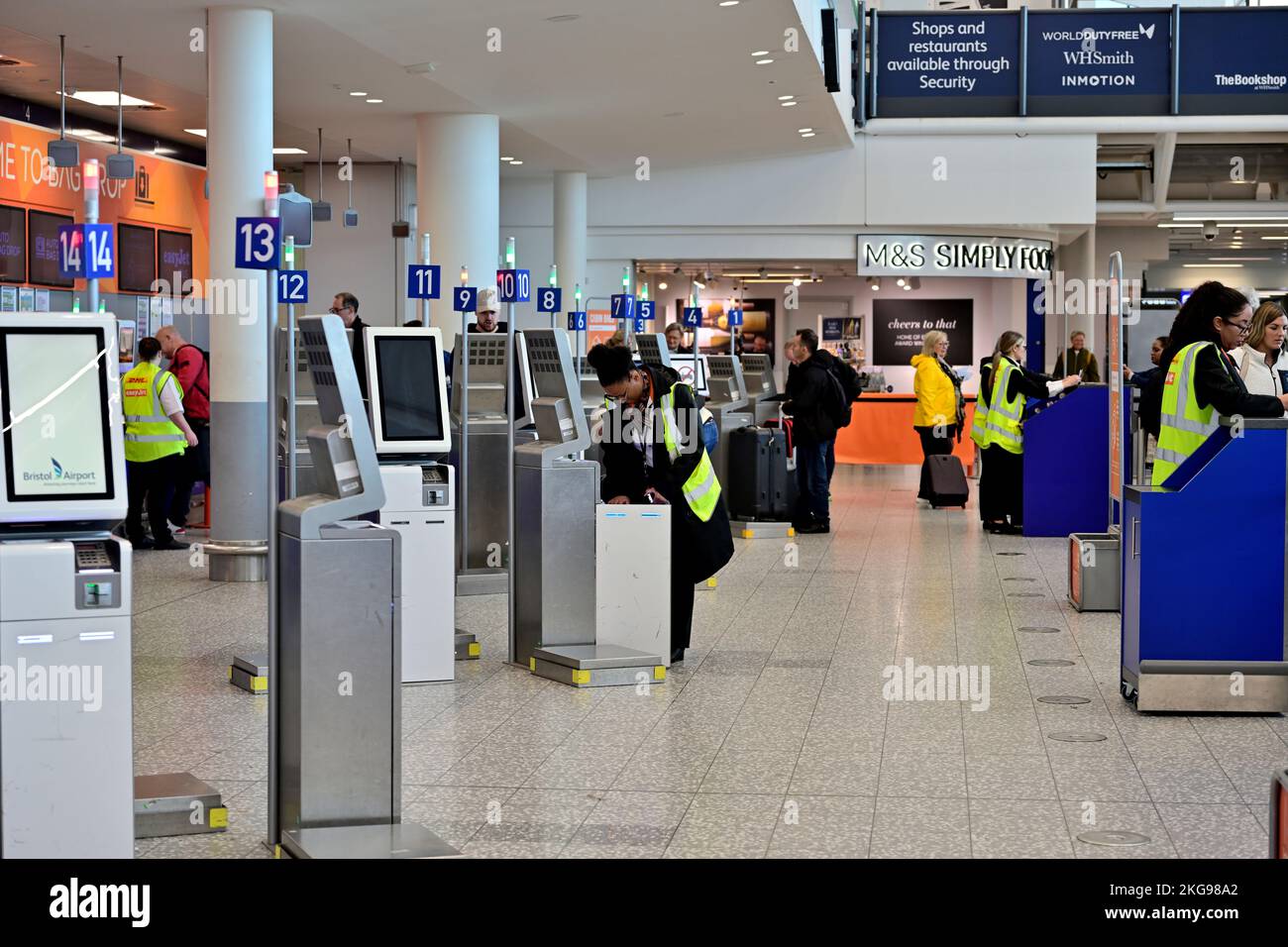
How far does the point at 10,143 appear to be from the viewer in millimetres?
12594

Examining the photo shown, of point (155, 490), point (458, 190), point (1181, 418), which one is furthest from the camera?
point (458, 190)

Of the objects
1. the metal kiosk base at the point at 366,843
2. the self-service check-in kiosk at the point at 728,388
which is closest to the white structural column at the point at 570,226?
the self-service check-in kiosk at the point at 728,388

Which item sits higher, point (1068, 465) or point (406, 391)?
point (406, 391)

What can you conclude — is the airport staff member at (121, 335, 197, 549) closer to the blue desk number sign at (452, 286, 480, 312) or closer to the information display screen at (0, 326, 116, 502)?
the blue desk number sign at (452, 286, 480, 312)

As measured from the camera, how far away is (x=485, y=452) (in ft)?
30.7

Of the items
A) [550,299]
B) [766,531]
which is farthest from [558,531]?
[766,531]

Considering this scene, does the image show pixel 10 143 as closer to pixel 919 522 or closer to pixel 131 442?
pixel 131 442

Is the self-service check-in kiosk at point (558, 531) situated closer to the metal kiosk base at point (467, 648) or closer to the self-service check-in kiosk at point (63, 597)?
the metal kiosk base at point (467, 648)

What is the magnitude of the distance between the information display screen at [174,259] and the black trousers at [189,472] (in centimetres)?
351

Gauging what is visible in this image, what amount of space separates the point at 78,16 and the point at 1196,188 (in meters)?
15.3

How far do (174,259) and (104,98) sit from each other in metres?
2.28

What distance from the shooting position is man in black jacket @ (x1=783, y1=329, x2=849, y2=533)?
12.5m

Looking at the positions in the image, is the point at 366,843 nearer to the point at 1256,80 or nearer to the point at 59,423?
the point at 59,423
